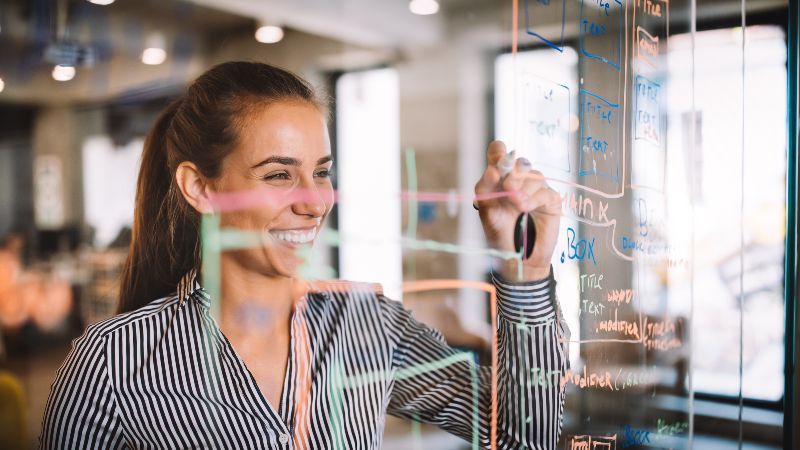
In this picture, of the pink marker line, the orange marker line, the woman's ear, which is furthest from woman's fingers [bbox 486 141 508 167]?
the woman's ear

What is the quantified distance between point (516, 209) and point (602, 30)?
37cm

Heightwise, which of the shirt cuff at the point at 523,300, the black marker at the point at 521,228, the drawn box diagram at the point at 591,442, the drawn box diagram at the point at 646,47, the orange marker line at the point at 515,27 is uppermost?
the drawn box diagram at the point at 646,47

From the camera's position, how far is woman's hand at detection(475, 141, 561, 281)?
850 millimetres

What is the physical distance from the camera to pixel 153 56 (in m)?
0.64

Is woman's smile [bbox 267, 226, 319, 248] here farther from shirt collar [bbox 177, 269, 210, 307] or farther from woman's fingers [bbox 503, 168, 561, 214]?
woman's fingers [bbox 503, 168, 561, 214]

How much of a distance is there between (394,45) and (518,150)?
209 millimetres

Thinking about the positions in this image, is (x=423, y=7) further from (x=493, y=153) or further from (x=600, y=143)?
(x=600, y=143)

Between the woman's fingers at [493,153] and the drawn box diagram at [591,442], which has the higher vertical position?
the woman's fingers at [493,153]

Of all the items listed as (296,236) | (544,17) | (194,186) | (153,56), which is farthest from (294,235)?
(544,17)

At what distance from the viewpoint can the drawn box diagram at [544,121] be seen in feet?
2.92

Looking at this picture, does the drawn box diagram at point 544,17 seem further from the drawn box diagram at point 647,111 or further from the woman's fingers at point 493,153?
the drawn box diagram at point 647,111

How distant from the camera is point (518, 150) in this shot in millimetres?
878

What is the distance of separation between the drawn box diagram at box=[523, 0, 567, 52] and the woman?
0.18 meters

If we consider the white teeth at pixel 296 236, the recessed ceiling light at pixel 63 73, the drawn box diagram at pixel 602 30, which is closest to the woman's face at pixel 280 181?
the white teeth at pixel 296 236
